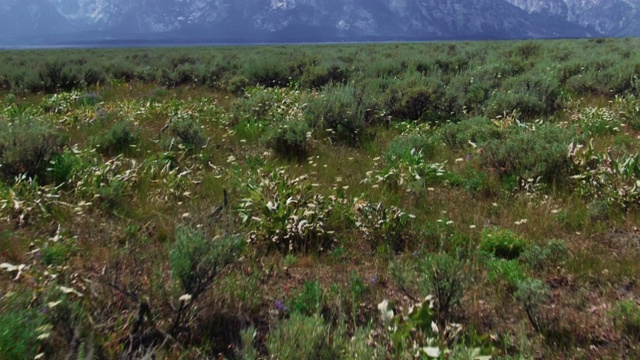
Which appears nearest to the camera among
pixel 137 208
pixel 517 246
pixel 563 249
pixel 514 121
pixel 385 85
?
pixel 563 249

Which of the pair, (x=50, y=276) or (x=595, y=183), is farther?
(x=595, y=183)

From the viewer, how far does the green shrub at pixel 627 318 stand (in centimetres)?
270

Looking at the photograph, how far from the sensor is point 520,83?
35.0ft

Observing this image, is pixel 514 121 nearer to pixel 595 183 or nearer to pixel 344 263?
pixel 595 183

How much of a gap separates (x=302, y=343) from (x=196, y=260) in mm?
1035

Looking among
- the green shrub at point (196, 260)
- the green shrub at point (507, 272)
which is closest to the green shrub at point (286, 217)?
the green shrub at point (196, 260)

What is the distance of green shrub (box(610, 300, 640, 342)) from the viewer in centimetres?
270

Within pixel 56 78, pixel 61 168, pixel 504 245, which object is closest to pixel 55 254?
pixel 61 168

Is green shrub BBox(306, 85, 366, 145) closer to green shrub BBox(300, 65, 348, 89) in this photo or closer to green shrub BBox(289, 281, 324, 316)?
green shrub BBox(289, 281, 324, 316)

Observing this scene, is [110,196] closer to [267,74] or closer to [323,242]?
[323,242]

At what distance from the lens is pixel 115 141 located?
7.07 m

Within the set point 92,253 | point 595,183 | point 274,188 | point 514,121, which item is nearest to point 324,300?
point 274,188

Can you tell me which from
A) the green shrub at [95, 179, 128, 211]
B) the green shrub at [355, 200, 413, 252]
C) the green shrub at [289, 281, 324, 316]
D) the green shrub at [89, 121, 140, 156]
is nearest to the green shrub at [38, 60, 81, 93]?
the green shrub at [89, 121, 140, 156]

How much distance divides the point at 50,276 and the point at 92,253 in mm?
798
